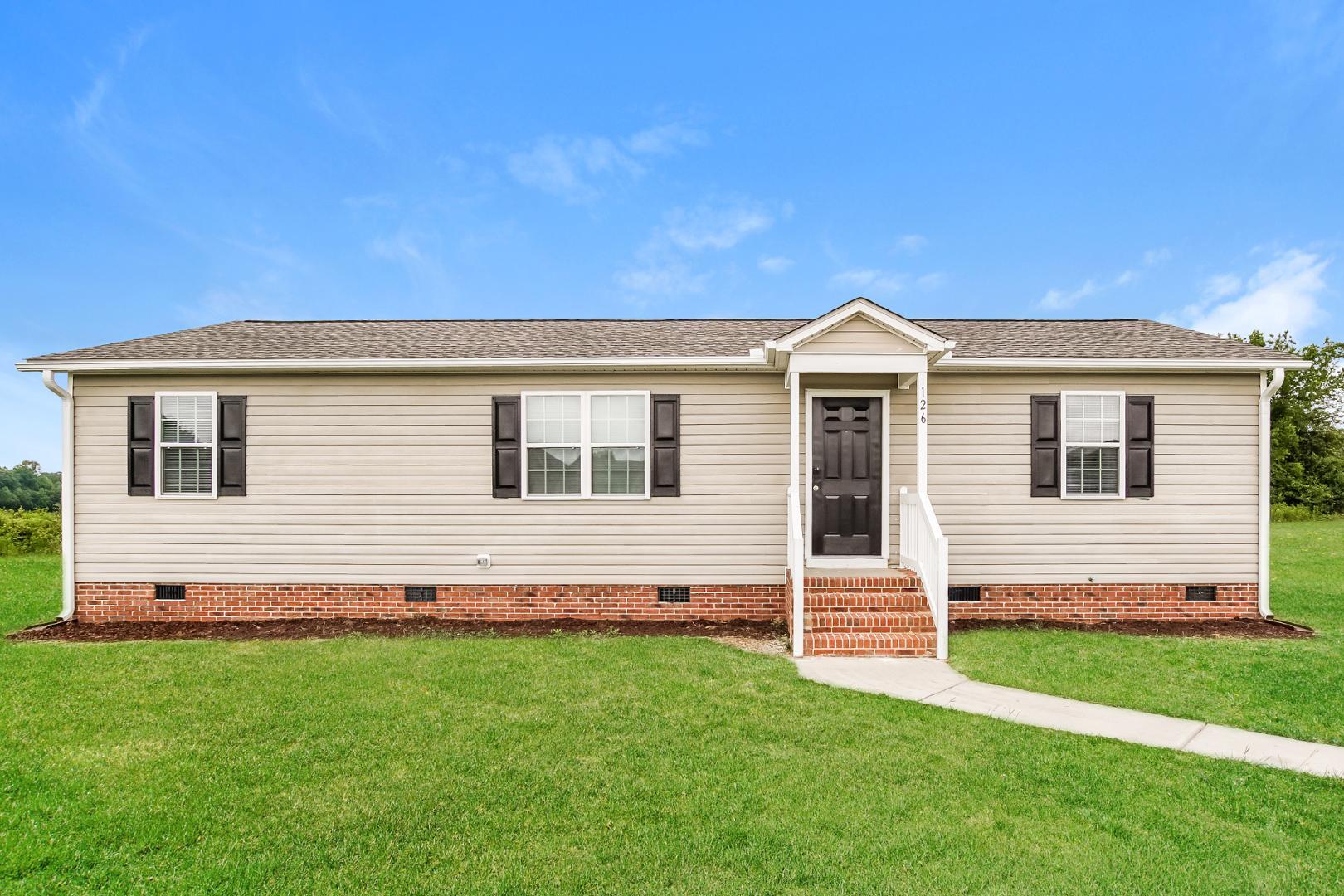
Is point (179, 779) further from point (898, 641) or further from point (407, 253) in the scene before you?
point (407, 253)

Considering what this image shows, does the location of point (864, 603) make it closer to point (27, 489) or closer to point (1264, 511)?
point (1264, 511)

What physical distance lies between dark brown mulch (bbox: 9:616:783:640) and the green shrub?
36.2 ft

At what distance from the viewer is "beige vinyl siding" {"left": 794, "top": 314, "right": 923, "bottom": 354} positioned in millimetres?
6621

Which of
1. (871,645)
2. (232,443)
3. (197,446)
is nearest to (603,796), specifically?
(871,645)

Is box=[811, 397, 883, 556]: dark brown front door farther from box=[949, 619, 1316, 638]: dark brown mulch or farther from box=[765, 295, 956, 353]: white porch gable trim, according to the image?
box=[949, 619, 1316, 638]: dark brown mulch

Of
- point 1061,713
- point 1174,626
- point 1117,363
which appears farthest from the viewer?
point 1174,626

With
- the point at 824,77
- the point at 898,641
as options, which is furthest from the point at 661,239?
the point at 898,641

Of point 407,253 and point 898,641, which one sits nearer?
point 898,641

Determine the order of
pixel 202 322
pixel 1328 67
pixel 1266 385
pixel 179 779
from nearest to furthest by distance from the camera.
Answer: pixel 179 779
pixel 1266 385
pixel 202 322
pixel 1328 67

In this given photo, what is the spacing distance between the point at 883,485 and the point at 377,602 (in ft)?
20.6

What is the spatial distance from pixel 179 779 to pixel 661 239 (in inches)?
786

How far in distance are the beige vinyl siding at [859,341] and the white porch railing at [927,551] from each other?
5.15 ft

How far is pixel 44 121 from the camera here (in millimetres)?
14945

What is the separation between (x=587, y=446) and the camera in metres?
7.50
